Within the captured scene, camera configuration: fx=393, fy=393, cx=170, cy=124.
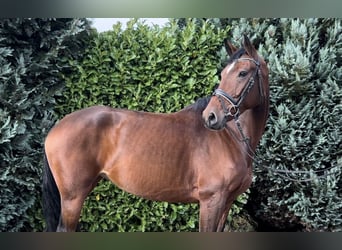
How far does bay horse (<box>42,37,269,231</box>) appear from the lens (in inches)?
95.9

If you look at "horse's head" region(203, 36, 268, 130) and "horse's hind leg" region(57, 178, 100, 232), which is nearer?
"horse's head" region(203, 36, 268, 130)

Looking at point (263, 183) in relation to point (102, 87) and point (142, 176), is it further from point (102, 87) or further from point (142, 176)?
point (102, 87)

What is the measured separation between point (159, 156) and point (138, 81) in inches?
32.9

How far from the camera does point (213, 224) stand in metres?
2.43

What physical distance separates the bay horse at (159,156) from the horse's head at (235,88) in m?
0.02

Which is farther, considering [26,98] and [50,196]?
[26,98]

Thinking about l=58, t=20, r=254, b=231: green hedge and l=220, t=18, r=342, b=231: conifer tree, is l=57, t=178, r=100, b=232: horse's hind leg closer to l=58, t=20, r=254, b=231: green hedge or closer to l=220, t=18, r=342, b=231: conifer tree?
l=58, t=20, r=254, b=231: green hedge

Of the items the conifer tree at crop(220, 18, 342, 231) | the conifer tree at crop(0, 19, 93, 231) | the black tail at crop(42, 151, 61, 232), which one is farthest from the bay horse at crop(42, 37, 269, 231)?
the conifer tree at crop(220, 18, 342, 231)

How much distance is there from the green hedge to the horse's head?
0.74 m

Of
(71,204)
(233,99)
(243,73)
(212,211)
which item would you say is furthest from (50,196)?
(243,73)

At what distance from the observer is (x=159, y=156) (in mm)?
2510

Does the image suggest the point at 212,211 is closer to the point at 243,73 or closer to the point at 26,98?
the point at 243,73
